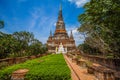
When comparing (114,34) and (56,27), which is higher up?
(56,27)

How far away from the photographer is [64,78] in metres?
7.32

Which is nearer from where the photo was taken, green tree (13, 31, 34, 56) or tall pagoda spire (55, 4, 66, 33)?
green tree (13, 31, 34, 56)

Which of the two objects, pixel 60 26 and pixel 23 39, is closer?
pixel 23 39

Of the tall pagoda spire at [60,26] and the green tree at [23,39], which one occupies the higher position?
the tall pagoda spire at [60,26]

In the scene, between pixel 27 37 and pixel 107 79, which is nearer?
pixel 107 79

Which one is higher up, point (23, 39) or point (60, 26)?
point (60, 26)

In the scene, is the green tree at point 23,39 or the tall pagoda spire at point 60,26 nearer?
the green tree at point 23,39

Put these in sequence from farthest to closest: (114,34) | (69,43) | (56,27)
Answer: (56,27) < (69,43) < (114,34)

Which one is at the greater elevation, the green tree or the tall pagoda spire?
the tall pagoda spire

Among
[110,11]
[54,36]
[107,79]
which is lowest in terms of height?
[107,79]

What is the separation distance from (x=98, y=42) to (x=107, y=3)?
8.74m

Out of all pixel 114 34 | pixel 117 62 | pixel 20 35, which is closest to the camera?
A: pixel 114 34

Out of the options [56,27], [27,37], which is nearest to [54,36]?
[56,27]

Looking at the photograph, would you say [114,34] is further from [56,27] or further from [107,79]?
[56,27]
